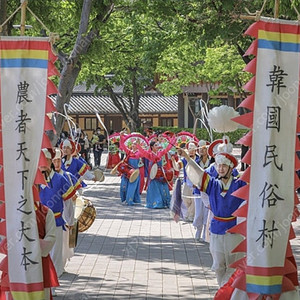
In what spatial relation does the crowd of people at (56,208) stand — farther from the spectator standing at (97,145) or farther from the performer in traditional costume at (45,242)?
the spectator standing at (97,145)

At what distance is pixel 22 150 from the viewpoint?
8.09m

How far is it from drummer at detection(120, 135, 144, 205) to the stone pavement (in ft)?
9.93

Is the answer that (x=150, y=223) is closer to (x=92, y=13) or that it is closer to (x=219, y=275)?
(x=92, y=13)

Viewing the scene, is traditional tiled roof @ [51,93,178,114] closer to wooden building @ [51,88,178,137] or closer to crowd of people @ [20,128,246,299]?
wooden building @ [51,88,178,137]

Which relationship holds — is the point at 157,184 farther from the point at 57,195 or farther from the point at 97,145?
the point at 97,145

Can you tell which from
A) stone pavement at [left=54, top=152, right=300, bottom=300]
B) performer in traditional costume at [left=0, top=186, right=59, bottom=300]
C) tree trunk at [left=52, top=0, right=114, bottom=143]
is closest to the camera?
performer in traditional costume at [left=0, top=186, right=59, bottom=300]

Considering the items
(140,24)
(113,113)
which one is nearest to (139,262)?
(140,24)

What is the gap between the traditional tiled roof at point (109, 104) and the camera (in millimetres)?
65938

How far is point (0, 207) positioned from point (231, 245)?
122 inches

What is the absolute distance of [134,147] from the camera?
76.1ft

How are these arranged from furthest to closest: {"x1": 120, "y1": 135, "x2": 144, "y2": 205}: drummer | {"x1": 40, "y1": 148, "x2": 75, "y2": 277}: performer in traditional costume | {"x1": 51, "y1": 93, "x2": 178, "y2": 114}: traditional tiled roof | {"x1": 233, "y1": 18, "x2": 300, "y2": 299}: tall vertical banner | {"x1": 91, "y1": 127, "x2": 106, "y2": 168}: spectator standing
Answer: {"x1": 51, "y1": 93, "x2": 178, "y2": 114}: traditional tiled roof
{"x1": 91, "y1": 127, "x2": 106, "y2": 168}: spectator standing
{"x1": 120, "y1": 135, "x2": 144, "y2": 205}: drummer
{"x1": 40, "y1": 148, "x2": 75, "y2": 277}: performer in traditional costume
{"x1": 233, "y1": 18, "x2": 300, "y2": 299}: tall vertical banner

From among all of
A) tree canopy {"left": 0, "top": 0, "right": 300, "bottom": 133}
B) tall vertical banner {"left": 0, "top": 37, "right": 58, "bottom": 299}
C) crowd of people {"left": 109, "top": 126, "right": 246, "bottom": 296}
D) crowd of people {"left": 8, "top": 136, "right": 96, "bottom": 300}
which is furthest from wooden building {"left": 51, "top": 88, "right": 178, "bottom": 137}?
tall vertical banner {"left": 0, "top": 37, "right": 58, "bottom": 299}

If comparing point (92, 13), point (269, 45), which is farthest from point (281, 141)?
point (92, 13)

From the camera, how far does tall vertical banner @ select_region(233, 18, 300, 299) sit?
7879 millimetres
